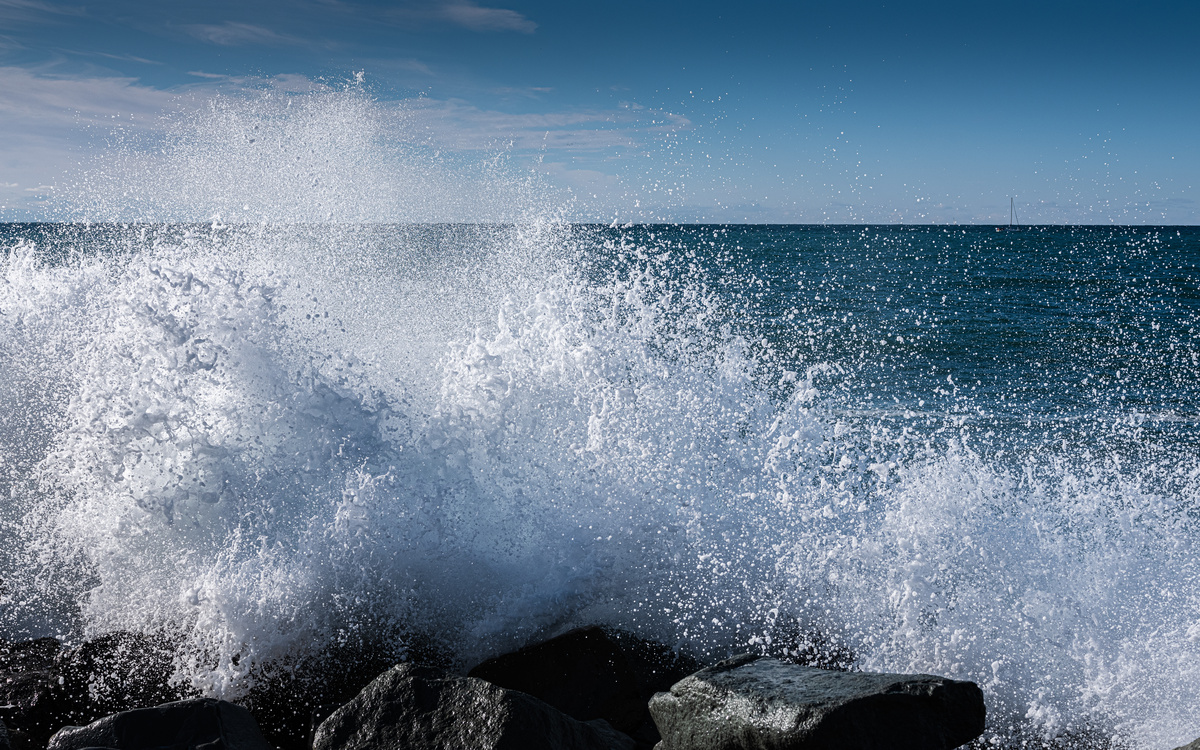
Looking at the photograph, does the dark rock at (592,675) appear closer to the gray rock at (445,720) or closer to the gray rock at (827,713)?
the gray rock at (445,720)

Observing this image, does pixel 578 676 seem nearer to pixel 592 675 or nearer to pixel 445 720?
pixel 592 675

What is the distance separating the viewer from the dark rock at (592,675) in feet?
11.9

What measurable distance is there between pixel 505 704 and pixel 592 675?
36.0 inches

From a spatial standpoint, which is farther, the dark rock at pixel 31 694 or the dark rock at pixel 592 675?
the dark rock at pixel 592 675

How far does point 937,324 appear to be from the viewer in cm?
1647

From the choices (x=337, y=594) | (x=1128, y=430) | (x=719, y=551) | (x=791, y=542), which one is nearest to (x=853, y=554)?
(x=791, y=542)

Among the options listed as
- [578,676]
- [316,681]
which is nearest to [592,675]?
[578,676]

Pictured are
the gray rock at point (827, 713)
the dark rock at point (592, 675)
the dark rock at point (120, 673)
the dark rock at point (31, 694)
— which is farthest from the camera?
the dark rock at point (120, 673)

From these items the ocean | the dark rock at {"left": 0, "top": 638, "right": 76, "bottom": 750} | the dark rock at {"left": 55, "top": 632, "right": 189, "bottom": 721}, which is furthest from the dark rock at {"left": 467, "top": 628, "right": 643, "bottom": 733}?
the dark rock at {"left": 0, "top": 638, "right": 76, "bottom": 750}

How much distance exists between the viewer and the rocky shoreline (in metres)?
2.68

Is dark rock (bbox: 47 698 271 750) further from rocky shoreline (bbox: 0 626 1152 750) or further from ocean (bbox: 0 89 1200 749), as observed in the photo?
ocean (bbox: 0 89 1200 749)

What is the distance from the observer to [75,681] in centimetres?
Answer: 384

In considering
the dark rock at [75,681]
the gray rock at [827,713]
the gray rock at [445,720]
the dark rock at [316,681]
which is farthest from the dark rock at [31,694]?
the gray rock at [827,713]

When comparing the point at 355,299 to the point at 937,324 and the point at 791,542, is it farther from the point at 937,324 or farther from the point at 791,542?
the point at 937,324
